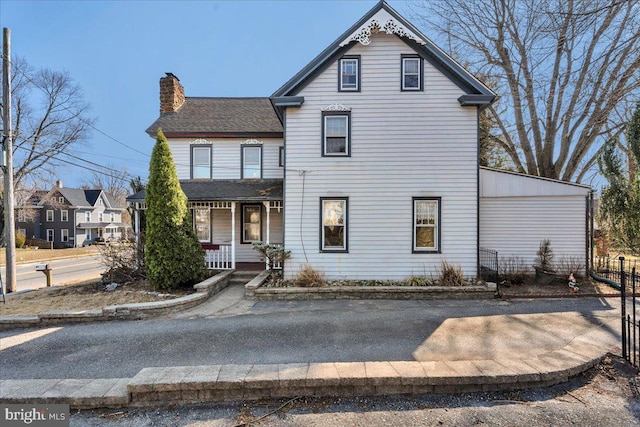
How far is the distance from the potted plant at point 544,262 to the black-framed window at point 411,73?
6.71 m

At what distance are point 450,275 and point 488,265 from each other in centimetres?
178

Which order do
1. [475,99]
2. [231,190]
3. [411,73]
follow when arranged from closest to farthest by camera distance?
[475,99] → [411,73] → [231,190]

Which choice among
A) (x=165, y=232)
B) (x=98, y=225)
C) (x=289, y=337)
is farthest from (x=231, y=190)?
(x=98, y=225)

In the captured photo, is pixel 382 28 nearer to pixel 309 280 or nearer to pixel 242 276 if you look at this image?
pixel 309 280

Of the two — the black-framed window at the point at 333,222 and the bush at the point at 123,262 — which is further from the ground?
the black-framed window at the point at 333,222

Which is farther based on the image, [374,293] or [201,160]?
[201,160]

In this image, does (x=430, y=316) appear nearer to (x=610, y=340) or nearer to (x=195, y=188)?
(x=610, y=340)

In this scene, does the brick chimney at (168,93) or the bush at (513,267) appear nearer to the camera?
the bush at (513,267)

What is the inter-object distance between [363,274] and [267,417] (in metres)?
6.52

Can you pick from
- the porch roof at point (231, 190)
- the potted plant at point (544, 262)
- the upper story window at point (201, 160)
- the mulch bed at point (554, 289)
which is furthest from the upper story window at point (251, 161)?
the potted plant at point (544, 262)

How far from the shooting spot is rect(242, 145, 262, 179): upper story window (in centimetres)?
1270

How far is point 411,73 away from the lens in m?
9.61

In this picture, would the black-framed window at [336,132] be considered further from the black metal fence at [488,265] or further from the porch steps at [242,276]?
the black metal fence at [488,265]

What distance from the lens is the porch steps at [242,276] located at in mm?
10328
